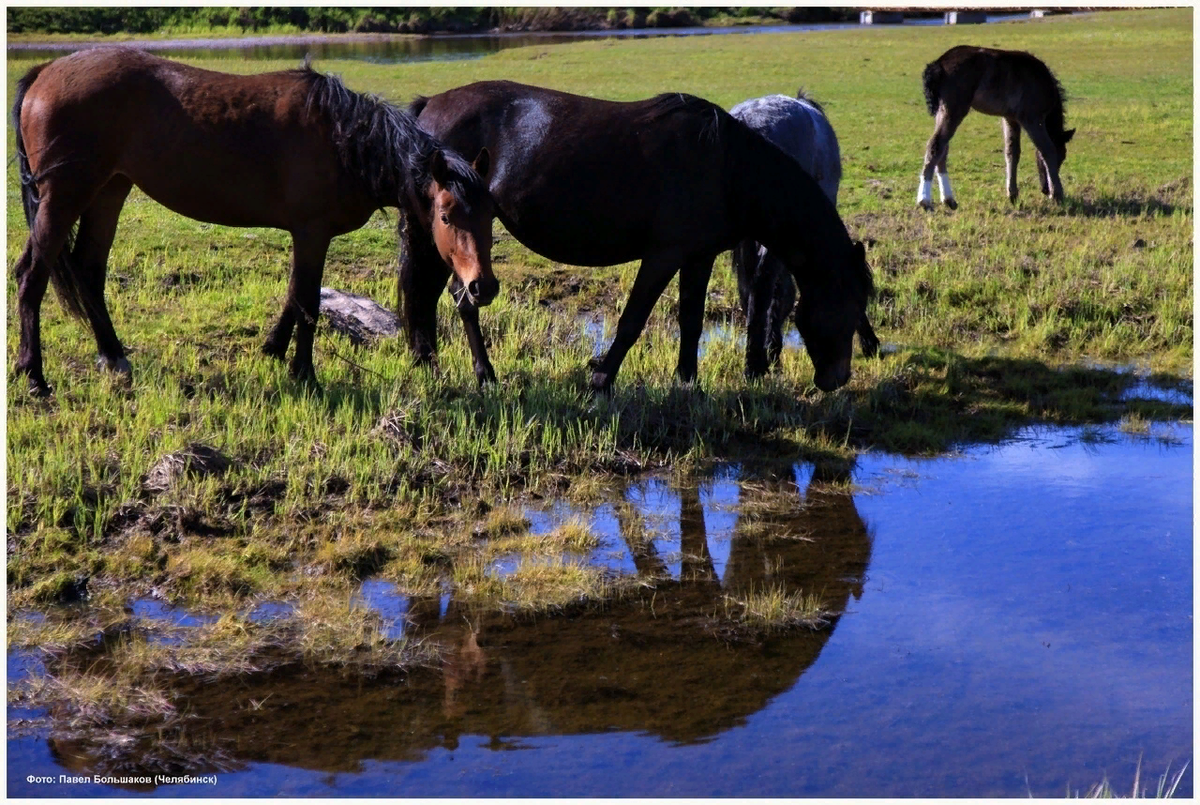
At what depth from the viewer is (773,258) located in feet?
28.4

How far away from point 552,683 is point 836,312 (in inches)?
159

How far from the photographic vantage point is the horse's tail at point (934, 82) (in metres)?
14.9

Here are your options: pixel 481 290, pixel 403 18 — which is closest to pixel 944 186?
pixel 481 290

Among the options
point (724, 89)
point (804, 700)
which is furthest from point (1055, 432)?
point (724, 89)

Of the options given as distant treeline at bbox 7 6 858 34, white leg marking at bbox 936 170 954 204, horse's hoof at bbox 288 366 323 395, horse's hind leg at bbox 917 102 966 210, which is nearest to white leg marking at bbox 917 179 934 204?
horse's hind leg at bbox 917 102 966 210

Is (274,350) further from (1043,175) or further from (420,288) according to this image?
(1043,175)

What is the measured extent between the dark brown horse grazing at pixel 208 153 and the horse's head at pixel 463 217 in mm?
273

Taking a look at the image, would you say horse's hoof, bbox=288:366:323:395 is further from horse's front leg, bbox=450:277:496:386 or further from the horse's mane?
the horse's mane

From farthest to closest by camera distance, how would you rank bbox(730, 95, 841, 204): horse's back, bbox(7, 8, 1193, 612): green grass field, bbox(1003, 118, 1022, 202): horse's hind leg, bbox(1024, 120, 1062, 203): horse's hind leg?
bbox(1003, 118, 1022, 202): horse's hind leg < bbox(1024, 120, 1062, 203): horse's hind leg < bbox(730, 95, 841, 204): horse's back < bbox(7, 8, 1193, 612): green grass field

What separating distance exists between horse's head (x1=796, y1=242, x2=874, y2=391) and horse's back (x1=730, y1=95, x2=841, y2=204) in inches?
47.0

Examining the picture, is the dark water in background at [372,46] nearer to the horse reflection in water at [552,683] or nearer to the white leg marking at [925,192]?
the white leg marking at [925,192]

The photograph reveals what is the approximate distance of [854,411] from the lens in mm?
8031

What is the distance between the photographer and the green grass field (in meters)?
5.84

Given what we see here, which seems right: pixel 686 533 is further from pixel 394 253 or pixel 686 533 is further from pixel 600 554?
pixel 394 253
